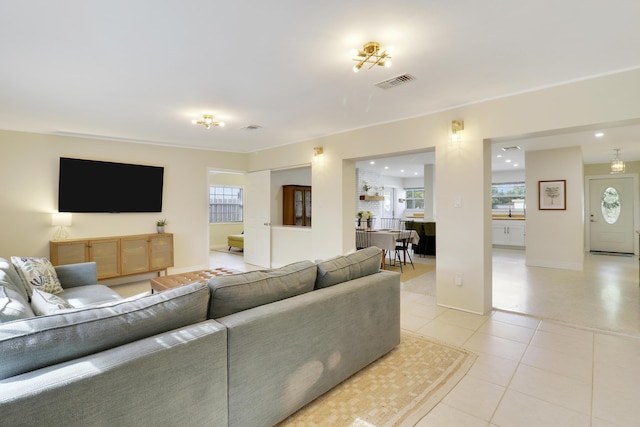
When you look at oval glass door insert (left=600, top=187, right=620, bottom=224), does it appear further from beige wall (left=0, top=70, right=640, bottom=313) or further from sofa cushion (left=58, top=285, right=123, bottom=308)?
sofa cushion (left=58, top=285, right=123, bottom=308)

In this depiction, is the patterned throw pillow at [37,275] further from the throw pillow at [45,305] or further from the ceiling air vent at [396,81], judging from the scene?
the ceiling air vent at [396,81]

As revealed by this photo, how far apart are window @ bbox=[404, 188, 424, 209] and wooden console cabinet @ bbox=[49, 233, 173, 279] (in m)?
9.13

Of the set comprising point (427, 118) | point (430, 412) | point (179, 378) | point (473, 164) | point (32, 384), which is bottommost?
point (430, 412)

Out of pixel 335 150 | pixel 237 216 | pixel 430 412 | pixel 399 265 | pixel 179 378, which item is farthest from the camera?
pixel 237 216

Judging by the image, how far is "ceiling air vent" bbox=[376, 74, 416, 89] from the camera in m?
2.92

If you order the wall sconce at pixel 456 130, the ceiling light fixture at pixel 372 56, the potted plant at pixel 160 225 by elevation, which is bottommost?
the potted plant at pixel 160 225

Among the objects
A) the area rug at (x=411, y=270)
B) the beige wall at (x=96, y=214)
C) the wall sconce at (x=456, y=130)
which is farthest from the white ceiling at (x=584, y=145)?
the beige wall at (x=96, y=214)

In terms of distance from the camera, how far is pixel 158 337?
1383mm

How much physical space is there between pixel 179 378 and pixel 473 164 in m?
3.50

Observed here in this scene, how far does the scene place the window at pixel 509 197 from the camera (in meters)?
9.64

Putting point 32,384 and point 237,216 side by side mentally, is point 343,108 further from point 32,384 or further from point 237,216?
point 237,216

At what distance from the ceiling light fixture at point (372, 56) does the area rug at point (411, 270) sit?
363cm

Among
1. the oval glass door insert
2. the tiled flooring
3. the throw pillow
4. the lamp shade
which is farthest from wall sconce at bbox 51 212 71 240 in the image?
the oval glass door insert

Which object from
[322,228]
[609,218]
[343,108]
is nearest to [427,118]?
[343,108]
